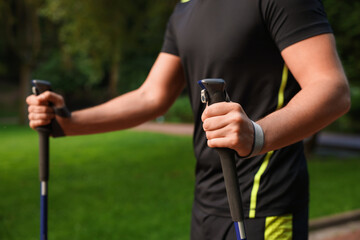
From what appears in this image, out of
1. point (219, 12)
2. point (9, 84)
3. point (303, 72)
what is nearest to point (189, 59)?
point (219, 12)

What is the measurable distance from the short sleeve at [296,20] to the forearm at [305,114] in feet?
0.60

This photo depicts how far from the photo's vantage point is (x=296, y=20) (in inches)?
56.8

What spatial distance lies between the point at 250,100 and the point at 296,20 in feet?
1.12

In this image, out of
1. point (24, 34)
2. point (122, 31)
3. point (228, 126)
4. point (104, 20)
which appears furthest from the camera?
point (24, 34)

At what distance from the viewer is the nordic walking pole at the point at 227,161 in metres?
1.17

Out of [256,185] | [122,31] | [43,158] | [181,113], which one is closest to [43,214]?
[43,158]

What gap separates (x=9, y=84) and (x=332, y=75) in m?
41.4

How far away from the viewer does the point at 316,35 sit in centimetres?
142

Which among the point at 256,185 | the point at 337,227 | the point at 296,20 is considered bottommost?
the point at 337,227

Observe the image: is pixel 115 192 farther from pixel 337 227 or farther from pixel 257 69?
pixel 257 69

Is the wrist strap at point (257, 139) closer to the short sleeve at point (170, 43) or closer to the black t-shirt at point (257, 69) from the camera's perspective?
the black t-shirt at point (257, 69)

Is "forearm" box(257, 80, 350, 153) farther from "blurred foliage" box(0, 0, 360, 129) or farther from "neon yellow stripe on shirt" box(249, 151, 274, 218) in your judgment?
"blurred foliage" box(0, 0, 360, 129)

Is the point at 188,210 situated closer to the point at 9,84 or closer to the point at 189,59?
the point at 189,59

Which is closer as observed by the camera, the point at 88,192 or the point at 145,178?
the point at 88,192
